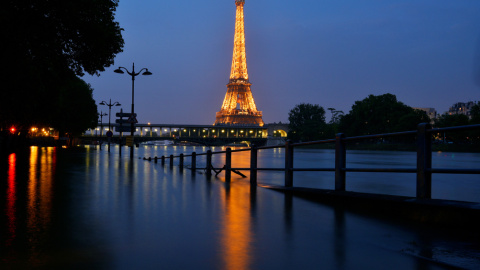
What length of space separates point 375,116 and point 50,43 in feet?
375

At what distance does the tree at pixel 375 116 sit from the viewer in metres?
123

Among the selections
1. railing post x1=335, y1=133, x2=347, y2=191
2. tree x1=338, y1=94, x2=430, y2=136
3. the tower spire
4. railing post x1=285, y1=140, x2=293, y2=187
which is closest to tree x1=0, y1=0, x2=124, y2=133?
railing post x1=285, y1=140, x2=293, y2=187

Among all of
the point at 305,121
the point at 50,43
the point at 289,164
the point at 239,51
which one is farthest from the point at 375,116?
the point at 289,164

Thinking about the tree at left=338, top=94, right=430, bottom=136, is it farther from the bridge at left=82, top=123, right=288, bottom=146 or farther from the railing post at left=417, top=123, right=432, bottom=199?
the railing post at left=417, top=123, right=432, bottom=199

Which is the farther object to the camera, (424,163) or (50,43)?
(50,43)

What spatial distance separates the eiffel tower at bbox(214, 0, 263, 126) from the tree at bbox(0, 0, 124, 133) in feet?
424

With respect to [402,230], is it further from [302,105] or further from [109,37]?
[302,105]

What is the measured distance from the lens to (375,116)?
128 m

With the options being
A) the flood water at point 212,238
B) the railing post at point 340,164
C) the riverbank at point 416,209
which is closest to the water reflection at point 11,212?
the flood water at point 212,238

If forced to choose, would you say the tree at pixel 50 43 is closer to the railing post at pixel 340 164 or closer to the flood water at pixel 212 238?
the flood water at pixel 212 238

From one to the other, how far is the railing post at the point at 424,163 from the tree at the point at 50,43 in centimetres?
1529

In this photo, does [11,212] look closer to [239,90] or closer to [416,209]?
[416,209]

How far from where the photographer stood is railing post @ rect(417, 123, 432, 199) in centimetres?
626

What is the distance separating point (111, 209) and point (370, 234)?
3741 millimetres
